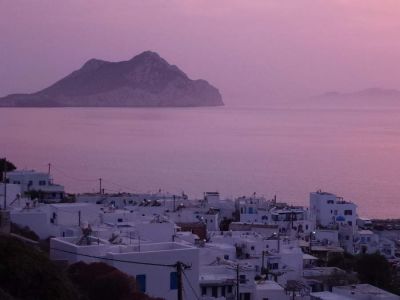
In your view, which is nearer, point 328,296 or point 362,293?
point 328,296

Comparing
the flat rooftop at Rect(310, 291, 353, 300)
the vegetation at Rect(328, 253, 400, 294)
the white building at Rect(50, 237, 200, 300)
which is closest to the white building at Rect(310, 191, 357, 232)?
the vegetation at Rect(328, 253, 400, 294)

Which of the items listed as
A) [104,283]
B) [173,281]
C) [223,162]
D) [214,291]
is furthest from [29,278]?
[223,162]

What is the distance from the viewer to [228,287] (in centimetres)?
1005

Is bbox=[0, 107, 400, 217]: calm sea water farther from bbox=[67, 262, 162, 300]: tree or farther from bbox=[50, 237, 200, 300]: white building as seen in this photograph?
bbox=[67, 262, 162, 300]: tree

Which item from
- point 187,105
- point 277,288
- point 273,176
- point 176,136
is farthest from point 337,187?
point 187,105

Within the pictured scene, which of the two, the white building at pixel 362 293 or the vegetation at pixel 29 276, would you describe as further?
the white building at pixel 362 293

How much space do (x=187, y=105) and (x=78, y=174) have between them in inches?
5822

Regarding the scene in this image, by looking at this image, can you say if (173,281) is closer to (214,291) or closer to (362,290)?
(214,291)

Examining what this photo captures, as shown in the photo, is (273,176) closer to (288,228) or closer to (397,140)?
(288,228)

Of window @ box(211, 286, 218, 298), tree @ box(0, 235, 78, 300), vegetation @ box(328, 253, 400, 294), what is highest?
tree @ box(0, 235, 78, 300)

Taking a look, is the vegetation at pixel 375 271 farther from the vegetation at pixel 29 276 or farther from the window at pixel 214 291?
the vegetation at pixel 29 276

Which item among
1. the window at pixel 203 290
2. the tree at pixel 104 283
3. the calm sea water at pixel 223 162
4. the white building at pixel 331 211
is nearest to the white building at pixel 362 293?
the window at pixel 203 290

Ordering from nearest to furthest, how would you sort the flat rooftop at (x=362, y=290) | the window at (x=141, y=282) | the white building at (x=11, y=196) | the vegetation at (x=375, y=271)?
1. the window at (x=141, y=282)
2. the flat rooftop at (x=362, y=290)
3. the vegetation at (x=375, y=271)
4. the white building at (x=11, y=196)

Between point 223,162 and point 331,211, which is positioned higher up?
point 223,162
